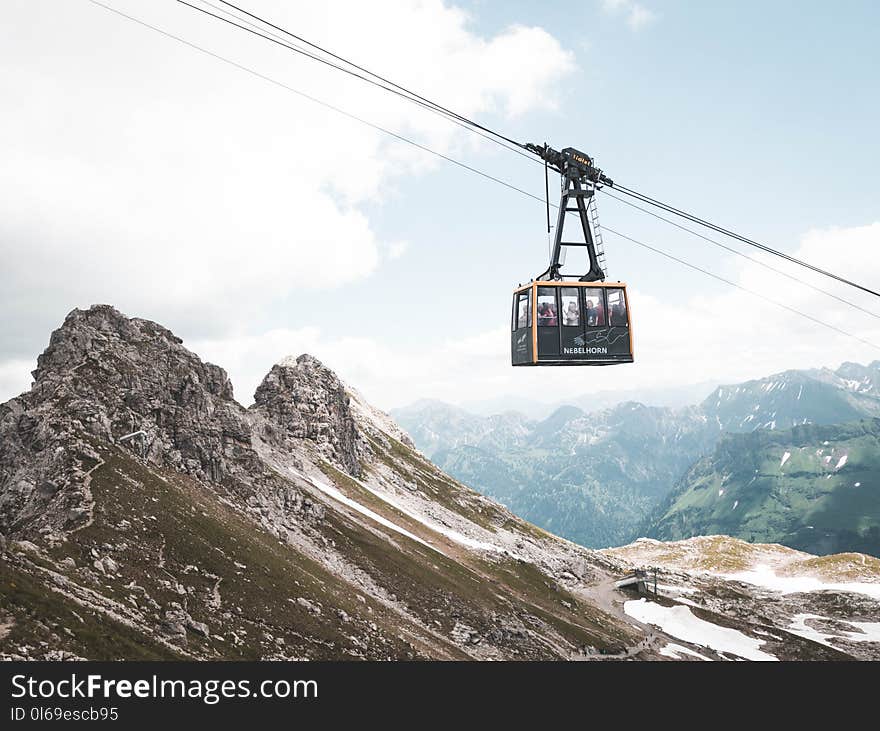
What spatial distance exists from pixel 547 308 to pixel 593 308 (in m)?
3.01

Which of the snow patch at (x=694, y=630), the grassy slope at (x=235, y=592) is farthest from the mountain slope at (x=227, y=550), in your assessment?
the snow patch at (x=694, y=630)

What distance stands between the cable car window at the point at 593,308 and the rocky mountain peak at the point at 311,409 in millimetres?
94052

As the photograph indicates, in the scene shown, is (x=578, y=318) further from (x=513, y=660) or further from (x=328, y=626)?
(x=513, y=660)

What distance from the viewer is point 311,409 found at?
139m

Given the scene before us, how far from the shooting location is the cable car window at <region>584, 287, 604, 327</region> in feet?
131

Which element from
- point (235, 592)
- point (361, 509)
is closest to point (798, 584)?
point (361, 509)

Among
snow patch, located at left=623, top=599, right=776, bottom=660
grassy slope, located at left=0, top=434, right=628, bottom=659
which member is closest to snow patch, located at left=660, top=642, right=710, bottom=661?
snow patch, located at left=623, top=599, right=776, bottom=660

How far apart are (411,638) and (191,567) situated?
2213 centimetres

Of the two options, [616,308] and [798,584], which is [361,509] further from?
[798,584]

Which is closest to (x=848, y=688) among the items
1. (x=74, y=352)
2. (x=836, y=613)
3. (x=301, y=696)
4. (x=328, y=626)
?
(x=301, y=696)

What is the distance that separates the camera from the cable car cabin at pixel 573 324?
39.2m

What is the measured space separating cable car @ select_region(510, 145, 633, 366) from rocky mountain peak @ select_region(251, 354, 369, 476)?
93.4 meters

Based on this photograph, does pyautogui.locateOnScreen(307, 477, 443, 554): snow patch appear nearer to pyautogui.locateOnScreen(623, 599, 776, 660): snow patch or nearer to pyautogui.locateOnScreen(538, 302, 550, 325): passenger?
pyautogui.locateOnScreen(623, 599, 776, 660): snow patch

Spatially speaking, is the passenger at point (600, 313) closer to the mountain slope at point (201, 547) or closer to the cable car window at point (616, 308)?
→ the cable car window at point (616, 308)
